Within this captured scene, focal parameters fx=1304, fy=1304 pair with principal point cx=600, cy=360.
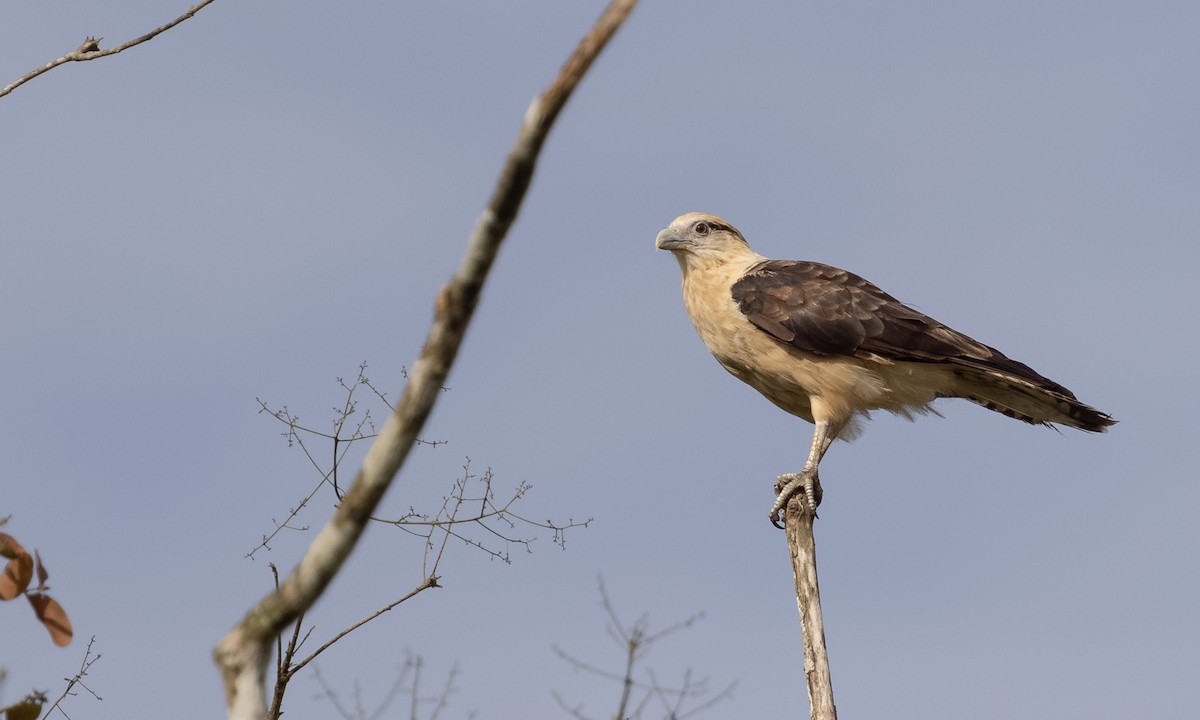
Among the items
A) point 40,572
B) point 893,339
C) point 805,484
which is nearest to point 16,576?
point 40,572

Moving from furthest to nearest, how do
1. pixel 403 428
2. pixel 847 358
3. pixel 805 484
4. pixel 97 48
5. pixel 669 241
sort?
pixel 669 241 < pixel 847 358 < pixel 805 484 < pixel 97 48 < pixel 403 428

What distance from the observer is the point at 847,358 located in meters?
8.69

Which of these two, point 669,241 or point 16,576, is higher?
point 669,241

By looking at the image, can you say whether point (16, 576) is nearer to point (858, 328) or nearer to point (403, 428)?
point (403, 428)

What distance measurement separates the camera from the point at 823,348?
341 inches

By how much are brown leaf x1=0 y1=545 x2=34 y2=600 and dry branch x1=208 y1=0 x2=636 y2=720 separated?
1.94 ft

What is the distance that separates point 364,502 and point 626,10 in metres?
1.08

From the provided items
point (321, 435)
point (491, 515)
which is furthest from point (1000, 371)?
point (321, 435)

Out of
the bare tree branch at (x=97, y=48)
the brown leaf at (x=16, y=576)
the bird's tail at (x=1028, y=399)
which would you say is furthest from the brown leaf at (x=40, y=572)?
the bird's tail at (x=1028, y=399)

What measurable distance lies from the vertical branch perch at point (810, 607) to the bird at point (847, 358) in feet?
2.82

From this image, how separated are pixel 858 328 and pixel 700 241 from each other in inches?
61.8

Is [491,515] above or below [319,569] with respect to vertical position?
above

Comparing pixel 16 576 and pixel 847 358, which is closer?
pixel 16 576

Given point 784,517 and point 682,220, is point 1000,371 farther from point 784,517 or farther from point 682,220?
point 682,220
